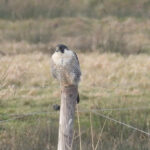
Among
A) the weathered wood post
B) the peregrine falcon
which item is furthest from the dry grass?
the peregrine falcon

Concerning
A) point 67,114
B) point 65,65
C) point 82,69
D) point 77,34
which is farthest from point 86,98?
point 77,34

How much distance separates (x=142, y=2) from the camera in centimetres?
1705

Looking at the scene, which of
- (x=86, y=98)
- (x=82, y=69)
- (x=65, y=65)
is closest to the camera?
(x=65, y=65)

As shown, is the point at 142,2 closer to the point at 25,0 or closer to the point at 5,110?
the point at 25,0

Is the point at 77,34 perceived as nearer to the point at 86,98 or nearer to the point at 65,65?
the point at 86,98

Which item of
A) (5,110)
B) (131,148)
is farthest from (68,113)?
(5,110)

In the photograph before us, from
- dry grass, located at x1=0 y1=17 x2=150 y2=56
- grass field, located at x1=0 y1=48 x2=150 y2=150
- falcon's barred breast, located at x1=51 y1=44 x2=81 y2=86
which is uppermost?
dry grass, located at x1=0 y1=17 x2=150 y2=56

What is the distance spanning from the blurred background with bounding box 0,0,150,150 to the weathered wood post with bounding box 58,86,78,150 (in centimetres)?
16

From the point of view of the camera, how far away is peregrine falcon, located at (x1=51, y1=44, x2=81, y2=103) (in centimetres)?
288

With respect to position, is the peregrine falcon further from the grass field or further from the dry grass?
the dry grass

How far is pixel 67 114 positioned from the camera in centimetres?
312

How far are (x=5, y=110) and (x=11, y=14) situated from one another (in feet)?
26.0

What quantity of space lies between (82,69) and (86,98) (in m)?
1.99

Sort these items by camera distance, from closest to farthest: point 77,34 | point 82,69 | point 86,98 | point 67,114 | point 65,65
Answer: point 65,65 → point 67,114 → point 86,98 → point 82,69 → point 77,34
